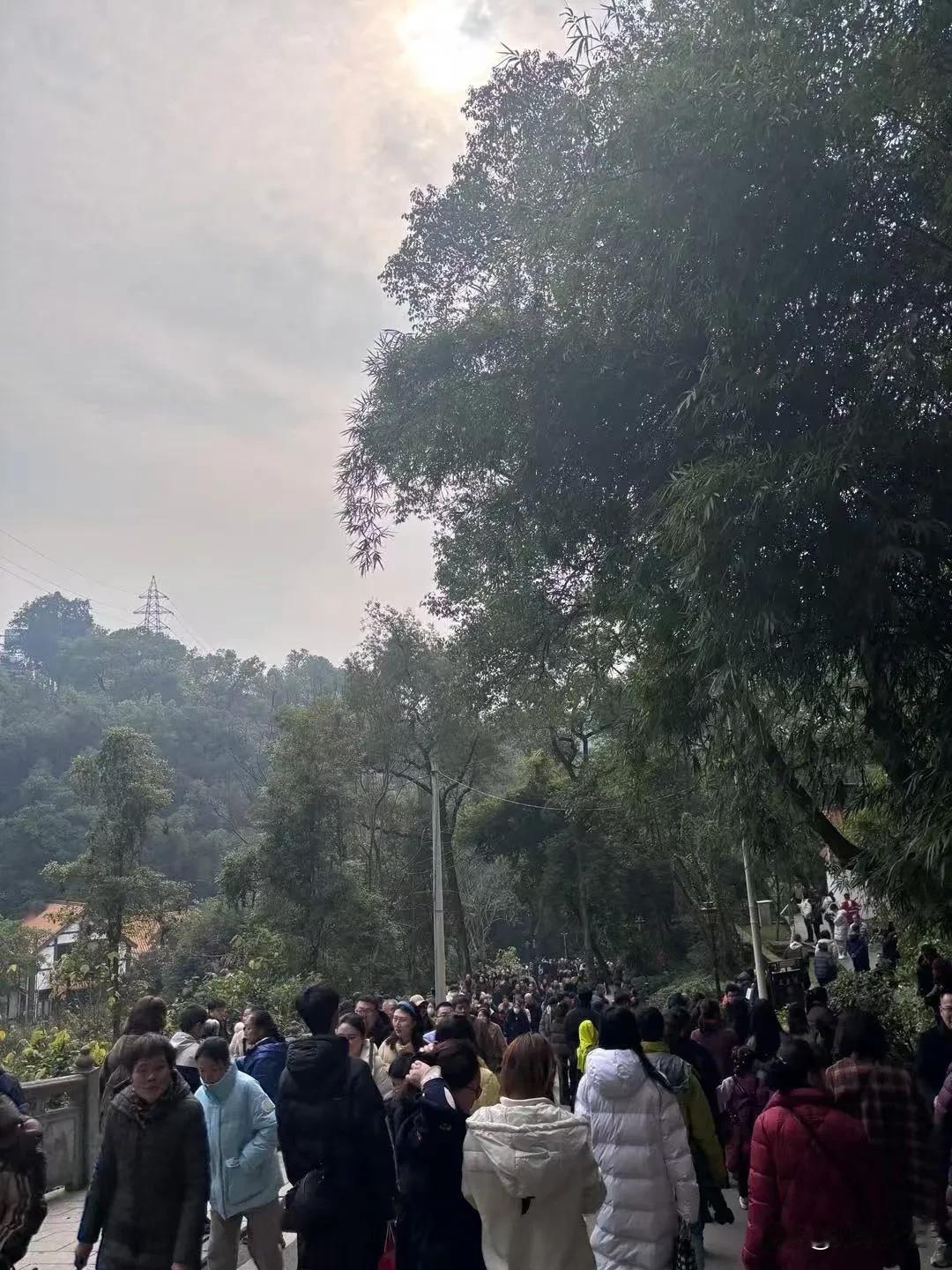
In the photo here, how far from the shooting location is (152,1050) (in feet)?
13.4

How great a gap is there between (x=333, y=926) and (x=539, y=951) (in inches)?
919

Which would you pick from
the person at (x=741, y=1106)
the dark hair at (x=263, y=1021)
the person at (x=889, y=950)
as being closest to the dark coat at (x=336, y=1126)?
the dark hair at (x=263, y=1021)

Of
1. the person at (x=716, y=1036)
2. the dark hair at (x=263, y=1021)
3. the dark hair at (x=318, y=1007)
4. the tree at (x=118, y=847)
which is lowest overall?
the person at (x=716, y=1036)

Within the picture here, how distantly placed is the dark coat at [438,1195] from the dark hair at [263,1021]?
276cm

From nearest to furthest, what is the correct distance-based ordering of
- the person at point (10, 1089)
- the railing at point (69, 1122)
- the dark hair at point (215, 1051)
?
the person at point (10, 1089)
the dark hair at point (215, 1051)
the railing at point (69, 1122)

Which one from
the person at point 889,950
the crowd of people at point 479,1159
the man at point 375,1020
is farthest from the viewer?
the person at point 889,950

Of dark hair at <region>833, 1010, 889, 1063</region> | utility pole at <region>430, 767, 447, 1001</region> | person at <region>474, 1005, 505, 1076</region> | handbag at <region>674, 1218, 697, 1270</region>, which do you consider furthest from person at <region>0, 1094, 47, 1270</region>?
utility pole at <region>430, 767, 447, 1001</region>

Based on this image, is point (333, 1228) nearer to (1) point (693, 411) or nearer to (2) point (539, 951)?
(1) point (693, 411)

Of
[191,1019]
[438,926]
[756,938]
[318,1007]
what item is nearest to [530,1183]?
[318,1007]

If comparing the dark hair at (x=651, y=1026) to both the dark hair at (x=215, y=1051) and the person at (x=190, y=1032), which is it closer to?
the dark hair at (x=215, y=1051)

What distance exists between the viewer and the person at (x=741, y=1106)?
623 cm

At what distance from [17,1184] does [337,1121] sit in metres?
1.26

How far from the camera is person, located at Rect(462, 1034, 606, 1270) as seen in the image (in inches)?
134

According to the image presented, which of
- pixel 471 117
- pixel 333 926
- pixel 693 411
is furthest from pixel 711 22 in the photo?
pixel 333 926
